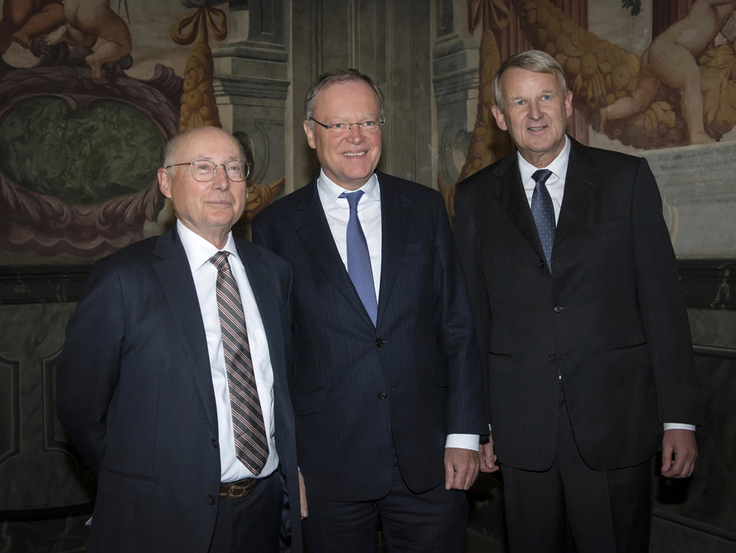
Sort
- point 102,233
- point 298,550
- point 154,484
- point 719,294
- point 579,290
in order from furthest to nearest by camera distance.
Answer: point 102,233 < point 719,294 < point 579,290 < point 298,550 < point 154,484

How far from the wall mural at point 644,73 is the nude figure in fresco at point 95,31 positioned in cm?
239

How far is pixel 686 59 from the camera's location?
145 inches

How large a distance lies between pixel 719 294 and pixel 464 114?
2197 millimetres

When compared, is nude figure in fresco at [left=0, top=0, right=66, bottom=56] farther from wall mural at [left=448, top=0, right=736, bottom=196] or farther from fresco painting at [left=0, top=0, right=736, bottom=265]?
wall mural at [left=448, top=0, right=736, bottom=196]

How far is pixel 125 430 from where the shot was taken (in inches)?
82.3

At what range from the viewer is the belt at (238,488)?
7.06 feet

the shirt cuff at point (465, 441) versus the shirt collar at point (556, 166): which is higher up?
the shirt collar at point (556, 166)

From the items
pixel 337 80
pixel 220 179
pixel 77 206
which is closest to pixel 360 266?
pixel 220 179

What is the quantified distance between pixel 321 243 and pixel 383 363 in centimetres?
47

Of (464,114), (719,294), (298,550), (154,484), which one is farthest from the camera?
(464,114)

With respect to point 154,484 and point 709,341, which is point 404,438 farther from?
point 709,341

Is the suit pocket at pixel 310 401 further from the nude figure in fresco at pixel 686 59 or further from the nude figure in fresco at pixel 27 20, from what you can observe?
the nude figure in fresco at pixel 27 20

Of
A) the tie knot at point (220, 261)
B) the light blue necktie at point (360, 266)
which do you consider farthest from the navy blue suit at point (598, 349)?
the tie knot at point (220, 261)

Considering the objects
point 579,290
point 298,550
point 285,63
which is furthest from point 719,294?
point 285,63
